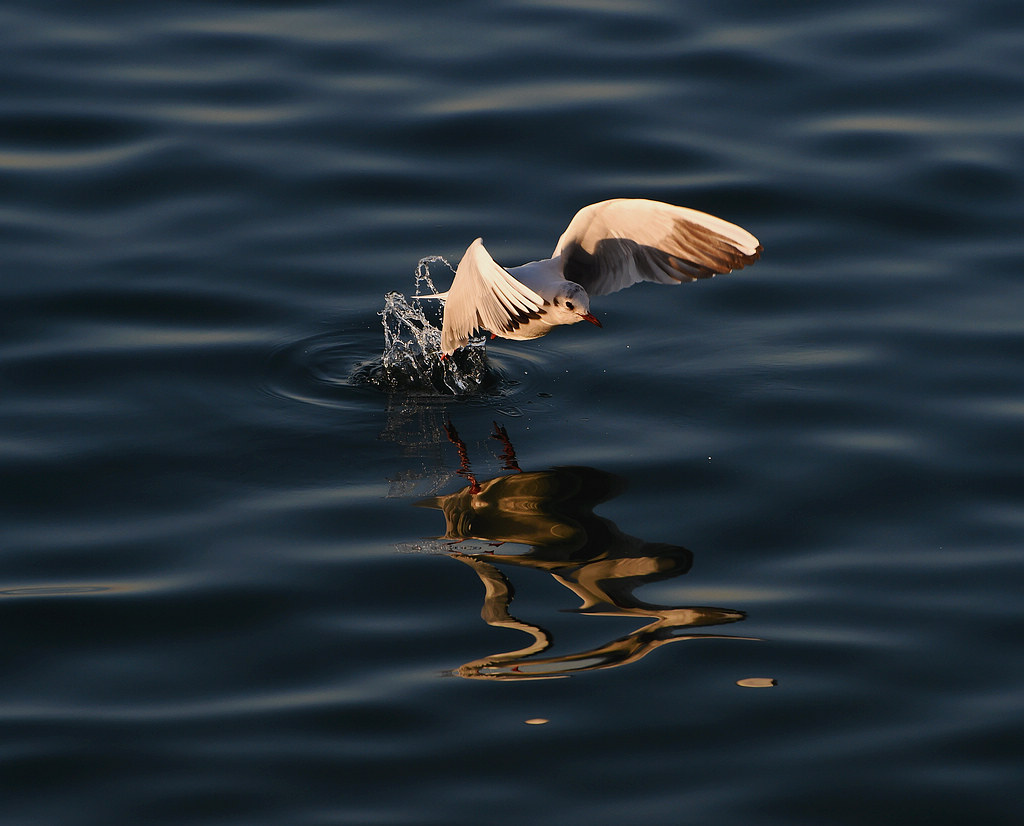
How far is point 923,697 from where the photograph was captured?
677 cm

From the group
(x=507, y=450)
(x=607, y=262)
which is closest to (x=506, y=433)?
(x=507, y=450)

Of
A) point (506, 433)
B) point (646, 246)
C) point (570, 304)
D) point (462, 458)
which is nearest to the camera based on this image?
point (462, 458)

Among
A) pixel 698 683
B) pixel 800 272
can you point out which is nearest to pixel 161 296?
pixel 800 272

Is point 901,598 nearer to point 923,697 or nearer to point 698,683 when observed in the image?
point 923,697

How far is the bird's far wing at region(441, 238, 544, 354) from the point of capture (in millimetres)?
8172

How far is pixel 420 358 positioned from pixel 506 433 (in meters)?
1.05

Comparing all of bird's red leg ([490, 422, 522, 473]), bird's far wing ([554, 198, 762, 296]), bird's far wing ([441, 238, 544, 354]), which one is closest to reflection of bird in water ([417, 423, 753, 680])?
bird's red leg ([490, 422, 522, 473])

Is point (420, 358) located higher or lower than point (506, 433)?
higher

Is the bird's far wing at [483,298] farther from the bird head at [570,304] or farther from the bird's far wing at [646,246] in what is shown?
the bird's far wing at [646,246]

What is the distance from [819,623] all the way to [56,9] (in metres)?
10.4

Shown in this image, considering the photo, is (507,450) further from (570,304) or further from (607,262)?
(607,262)

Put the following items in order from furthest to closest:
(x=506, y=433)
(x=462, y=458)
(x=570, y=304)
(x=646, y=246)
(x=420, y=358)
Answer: (x=420, y=358) → (x=646, y=246) → (x=570, y=304) → (x=506, y=433) → (x=462, y=458)

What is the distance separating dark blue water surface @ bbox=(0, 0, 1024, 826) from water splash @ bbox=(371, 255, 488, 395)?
13cm

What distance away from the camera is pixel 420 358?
31.6 feet
